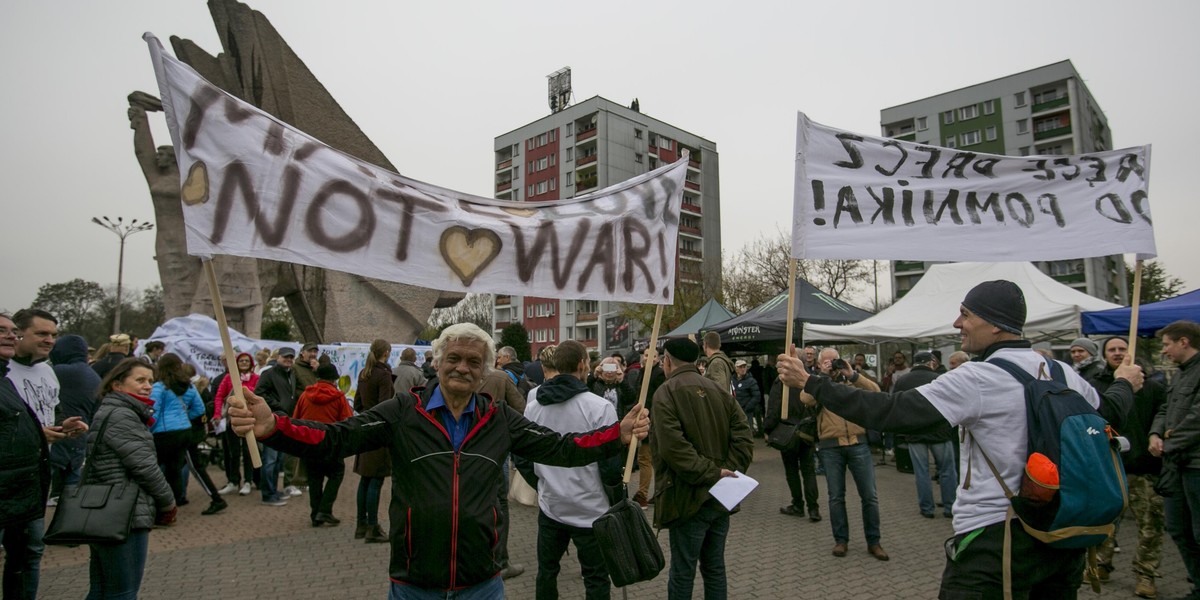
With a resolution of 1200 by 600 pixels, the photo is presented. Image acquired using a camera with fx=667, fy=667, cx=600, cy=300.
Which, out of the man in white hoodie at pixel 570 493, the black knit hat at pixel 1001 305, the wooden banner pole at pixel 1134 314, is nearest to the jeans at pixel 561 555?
the man in white hoodie at pixel 570 493

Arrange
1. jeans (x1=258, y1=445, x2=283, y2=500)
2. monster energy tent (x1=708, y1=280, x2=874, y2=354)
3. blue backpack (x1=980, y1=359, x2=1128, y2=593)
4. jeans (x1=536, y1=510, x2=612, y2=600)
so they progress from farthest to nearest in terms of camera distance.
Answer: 1. monster energy tent (x1=708, y1=280, x2=874, y2=354)
2. jeans (x1=258, y1=445, x2=283, y2=500)
3. jeans (x1=536, y1=510, x2=612, y2=600)
4. blue backpack (x1=980, y1=359, x2=1128, y2=593)

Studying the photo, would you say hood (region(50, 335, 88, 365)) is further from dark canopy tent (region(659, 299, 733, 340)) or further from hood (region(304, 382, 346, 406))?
dark canopy tent (region(659, 299, 733, 340))

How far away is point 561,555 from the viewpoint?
4062mm

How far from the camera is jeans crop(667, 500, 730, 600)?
3979mm

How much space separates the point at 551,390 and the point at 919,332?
384 inches

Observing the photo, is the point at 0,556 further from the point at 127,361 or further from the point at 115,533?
the point at 115,533

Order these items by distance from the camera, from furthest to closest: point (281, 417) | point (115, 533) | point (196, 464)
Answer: point (196, 464) → point (115, 533) → point (281, 417)

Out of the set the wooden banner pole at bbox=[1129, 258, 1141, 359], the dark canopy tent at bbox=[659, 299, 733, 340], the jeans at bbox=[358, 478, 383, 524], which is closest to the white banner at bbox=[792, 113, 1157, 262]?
the wooden banner pole at bbox=[1129, 258, 1141, 359]

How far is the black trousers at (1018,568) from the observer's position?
8.43 feet

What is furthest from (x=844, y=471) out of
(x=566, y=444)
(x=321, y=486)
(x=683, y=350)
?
(x=321, y=486)

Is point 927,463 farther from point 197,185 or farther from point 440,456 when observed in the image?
point 197,185

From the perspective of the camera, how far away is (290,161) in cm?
275

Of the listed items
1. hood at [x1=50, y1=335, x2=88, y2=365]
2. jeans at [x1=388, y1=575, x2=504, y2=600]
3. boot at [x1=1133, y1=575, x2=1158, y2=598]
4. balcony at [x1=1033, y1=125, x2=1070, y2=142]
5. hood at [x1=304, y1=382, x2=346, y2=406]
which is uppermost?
balcony at [x1=1033, y1=125, x2=1070, y2=142]

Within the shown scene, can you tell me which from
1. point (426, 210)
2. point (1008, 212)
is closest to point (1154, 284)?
point (1008, 212)
